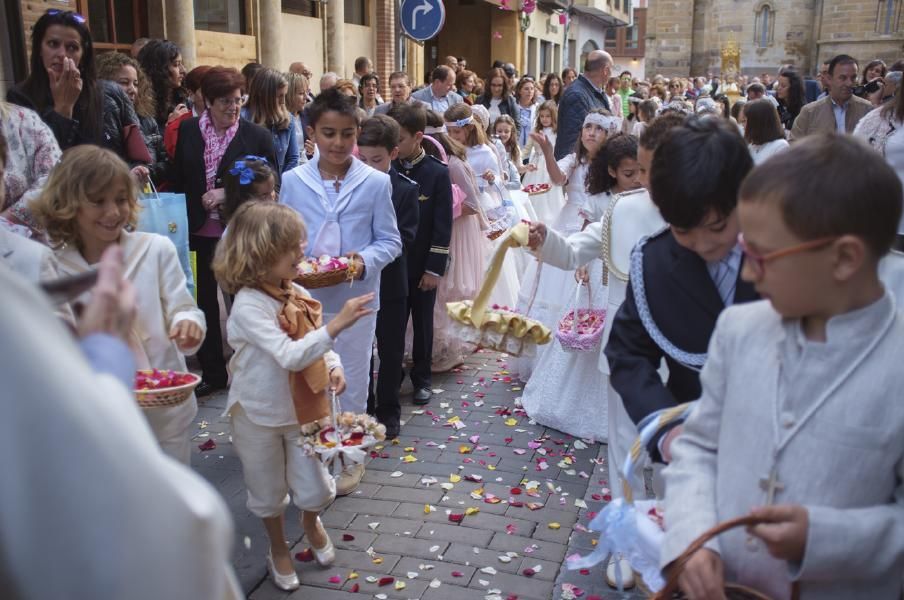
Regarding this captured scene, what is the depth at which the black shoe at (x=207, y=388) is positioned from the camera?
6422 mm

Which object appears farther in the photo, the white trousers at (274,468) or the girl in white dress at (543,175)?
the girl in white dress at (543,175)

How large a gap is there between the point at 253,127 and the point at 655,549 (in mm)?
5016

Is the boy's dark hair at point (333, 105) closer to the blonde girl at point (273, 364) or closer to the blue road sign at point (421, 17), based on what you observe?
the blonde girl at point (273, 364)

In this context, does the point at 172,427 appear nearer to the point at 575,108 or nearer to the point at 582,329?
the point at 582,329

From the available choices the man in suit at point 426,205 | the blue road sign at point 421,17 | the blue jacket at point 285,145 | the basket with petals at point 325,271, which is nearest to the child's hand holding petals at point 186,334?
the basket with petals at point 325,271

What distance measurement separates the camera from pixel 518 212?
8.84m

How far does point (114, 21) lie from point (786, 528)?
9.71 metres

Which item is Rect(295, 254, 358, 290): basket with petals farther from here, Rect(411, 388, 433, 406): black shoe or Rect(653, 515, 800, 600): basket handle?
Rect(653, 515, 800, 600): basket handle

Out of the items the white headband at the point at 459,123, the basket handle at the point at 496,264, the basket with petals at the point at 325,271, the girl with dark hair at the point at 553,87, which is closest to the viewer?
the basket handle at the point at 496,264

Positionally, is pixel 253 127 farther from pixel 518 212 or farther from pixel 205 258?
pixel 518 212

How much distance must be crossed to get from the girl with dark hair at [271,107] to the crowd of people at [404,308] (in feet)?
0.06

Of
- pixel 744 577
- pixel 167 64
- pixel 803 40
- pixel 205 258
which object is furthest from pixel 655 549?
pixel 803 40

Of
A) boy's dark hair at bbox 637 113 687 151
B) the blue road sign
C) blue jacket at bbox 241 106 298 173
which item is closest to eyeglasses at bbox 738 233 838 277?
boy's dark hair at bbox 637 113 687 151

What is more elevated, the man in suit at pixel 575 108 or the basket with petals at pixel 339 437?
the man in suit at pixel 575 108
